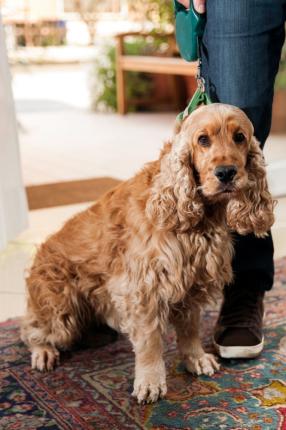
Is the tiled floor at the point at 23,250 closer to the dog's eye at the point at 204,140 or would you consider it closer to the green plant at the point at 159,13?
the dog's eye at the point at 204,140

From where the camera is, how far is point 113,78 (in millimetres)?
8414

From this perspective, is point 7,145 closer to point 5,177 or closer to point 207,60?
point 5,177

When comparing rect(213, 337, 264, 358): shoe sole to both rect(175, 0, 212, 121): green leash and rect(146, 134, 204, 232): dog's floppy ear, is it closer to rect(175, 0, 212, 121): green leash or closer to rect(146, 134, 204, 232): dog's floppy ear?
rect(146, 134, 204, 232): dog's floppy ear

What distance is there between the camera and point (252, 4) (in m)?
1.95

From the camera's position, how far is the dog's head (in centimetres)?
174

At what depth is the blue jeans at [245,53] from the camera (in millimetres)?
1966

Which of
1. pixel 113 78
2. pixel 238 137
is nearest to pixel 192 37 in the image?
pixel 238 137

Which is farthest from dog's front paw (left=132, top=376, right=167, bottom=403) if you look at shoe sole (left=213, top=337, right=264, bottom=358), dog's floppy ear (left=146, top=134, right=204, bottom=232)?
dog's floppy ear (left=146, top=134, right=204, bottom=232)

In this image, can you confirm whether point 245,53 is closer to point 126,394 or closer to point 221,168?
point 221,168

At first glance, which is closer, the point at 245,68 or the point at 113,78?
the point at 245,68

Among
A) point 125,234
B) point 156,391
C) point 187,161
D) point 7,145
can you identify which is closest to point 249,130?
point 187,161

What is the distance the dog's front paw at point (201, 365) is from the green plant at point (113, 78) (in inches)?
257

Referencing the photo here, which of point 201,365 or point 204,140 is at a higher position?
point 204,140

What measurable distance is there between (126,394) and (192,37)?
1125 mm
